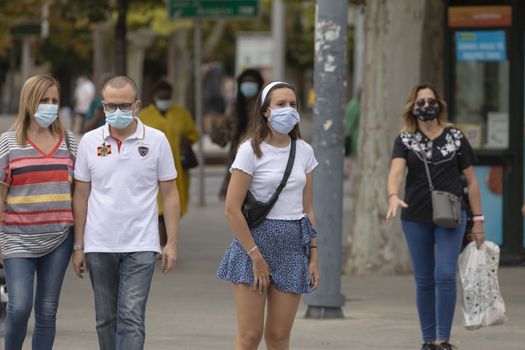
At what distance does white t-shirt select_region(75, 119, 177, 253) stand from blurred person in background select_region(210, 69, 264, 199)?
23.3ft

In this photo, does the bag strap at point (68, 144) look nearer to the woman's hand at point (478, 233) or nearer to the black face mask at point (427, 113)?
the black face mask at point (427, 113)

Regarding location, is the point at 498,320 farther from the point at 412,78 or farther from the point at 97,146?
the point at 412,78

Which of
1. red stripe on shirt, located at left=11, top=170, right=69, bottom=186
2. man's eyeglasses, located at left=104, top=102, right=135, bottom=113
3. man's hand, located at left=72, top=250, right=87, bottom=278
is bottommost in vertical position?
man's hand, located at left=72, top=250, right=87, bottom=278

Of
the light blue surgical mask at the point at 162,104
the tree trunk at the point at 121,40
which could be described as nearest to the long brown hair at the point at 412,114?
the light blue surgical mask at the point at 162,104

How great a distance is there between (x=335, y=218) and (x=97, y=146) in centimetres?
366

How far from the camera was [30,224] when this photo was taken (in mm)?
7191

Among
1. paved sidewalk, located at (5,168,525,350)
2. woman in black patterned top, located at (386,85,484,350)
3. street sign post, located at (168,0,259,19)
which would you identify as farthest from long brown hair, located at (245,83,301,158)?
street sign post, located at (168,0,259,19)

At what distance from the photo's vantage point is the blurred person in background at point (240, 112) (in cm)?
1482

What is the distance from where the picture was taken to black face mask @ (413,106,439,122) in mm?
8617

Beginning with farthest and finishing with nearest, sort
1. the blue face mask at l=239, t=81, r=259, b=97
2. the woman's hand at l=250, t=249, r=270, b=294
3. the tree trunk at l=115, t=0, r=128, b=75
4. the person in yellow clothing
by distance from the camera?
the tree trunk at l=115, t=0, r=128, b=75 < the blue face mask at l=239, t=81, r=259, b=97 < the person in yellow clothing < the woman's hand at l=250, t=249, r=270, b=294

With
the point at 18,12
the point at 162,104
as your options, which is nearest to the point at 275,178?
the point at 162,104

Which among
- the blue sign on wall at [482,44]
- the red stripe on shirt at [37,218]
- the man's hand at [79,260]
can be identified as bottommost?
the man's hand at [79,260]

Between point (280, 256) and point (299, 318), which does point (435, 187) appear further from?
point (299, 318)

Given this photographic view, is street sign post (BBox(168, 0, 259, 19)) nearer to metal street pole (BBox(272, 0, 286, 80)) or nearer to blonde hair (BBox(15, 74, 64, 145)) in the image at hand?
metal street pole (BBox(272, 0, 286, 80))
